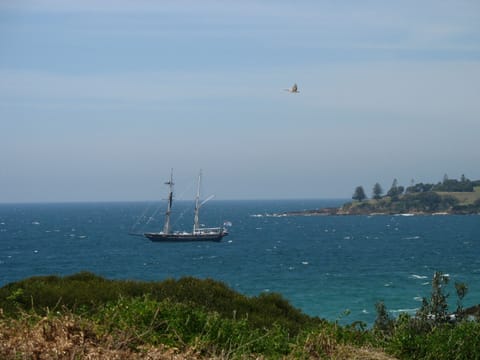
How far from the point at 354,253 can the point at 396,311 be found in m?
50.7

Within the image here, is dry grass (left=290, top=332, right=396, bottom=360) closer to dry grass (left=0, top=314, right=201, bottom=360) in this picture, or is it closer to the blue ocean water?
dry grass (left=0, top=314, right=201, bottom=360)

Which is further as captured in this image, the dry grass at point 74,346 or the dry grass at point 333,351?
the dry grass at point 333,351

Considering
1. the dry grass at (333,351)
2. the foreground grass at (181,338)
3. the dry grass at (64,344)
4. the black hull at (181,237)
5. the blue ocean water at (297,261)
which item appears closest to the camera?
the dry grass at (64,344)

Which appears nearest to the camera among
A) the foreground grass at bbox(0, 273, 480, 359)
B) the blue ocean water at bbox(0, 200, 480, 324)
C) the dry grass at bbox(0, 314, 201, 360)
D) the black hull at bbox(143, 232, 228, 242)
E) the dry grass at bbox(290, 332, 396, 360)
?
the dry grass at bbox(0, 314, 201, 360)

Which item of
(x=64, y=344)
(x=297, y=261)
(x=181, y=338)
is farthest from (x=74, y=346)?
(x=297, y=261)

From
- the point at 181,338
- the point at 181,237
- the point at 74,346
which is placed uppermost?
the point at 74,346

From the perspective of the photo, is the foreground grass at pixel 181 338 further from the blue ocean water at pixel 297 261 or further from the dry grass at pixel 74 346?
the blue ocean water at pixel 297 261

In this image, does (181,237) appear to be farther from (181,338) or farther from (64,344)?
(64,344)

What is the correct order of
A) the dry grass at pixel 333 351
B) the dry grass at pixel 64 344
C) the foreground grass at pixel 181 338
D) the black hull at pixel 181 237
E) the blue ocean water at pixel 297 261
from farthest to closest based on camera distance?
the black hull at pixel 181 237
the blue ocean water at pixel 297 261
the dry grass at pixel 333 351
the foreground grass at pixel 181 338
the dry grass at pixel 64 344

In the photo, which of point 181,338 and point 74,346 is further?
point 181,338

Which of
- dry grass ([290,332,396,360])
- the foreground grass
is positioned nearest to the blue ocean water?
the foreground grass

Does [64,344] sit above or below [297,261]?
above

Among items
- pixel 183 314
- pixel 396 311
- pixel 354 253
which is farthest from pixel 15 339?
pixel 354 253

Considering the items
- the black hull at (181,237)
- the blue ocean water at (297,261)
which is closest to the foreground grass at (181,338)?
the blue ocean water at (297,261)
